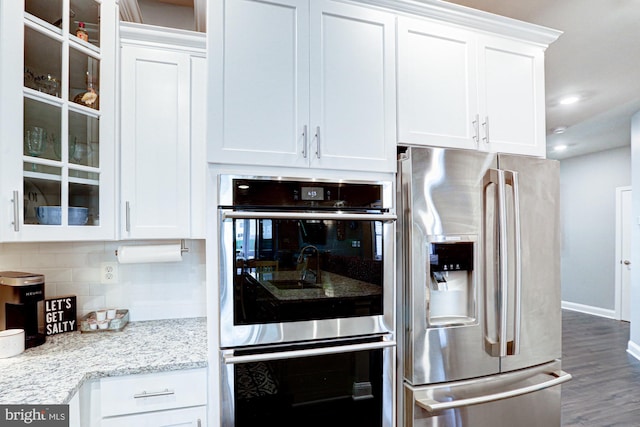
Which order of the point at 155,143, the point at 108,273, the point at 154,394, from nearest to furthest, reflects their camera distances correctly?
the point at 154,394 → the point at 155,143 → the point at 108,273

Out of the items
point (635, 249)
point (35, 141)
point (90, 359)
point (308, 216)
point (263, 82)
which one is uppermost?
point (263, 82)

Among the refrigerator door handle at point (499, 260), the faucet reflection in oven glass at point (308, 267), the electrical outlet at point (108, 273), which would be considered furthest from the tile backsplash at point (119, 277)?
the refrigerator door handle at point (499, 260)

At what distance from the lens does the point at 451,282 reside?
1.68 m

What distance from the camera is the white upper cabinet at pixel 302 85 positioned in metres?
1.44

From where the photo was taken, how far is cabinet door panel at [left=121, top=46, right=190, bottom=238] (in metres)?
1.74

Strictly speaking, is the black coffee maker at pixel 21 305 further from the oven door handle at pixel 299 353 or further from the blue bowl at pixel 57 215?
the oven door handle at pixel 299 353

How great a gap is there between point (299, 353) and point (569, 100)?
3.87 meters

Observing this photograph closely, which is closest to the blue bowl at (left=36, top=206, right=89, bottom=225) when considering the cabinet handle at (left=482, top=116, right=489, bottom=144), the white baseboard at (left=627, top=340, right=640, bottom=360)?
the cabinet handle at (left=482, top=116, right=489, bottom=144)

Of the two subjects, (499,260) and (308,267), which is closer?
(308,267)

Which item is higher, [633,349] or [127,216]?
[127,216]

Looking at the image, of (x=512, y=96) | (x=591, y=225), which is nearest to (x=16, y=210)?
(x=512, y=96)

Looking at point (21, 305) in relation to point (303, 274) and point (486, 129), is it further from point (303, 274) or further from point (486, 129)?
point (486, 129)

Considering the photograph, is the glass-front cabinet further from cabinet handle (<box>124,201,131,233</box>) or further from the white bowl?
the white bowl

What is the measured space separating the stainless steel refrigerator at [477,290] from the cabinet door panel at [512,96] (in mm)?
161
